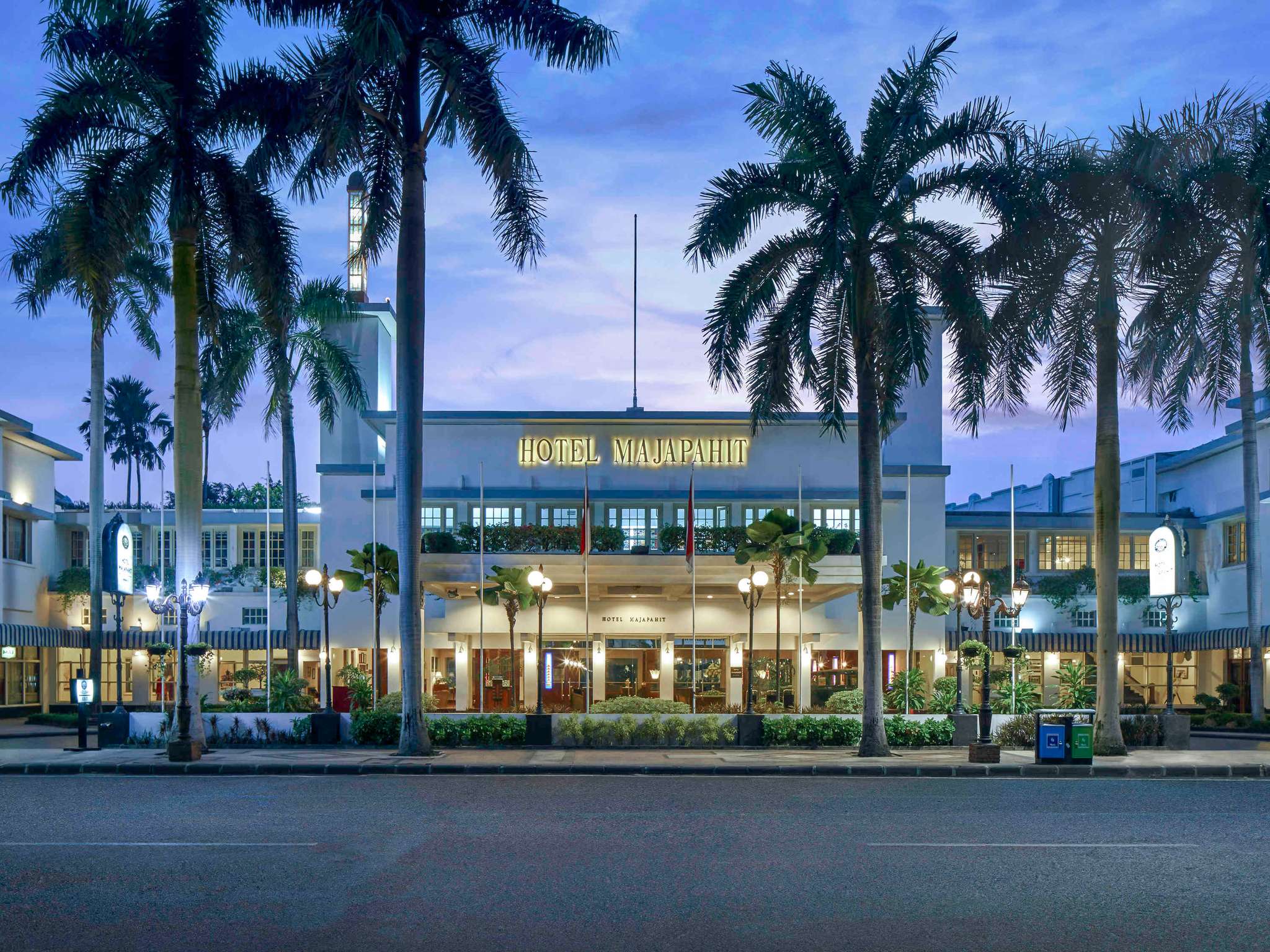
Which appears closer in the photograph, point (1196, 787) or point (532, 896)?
point (532, 896)

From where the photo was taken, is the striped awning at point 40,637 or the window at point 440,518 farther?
the striped awning at point 40,637

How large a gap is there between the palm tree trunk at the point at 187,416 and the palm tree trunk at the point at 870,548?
43.9 ft

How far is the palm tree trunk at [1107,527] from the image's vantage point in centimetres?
2562

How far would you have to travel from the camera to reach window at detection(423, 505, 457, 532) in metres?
41.0

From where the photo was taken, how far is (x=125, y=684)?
48.3 metres

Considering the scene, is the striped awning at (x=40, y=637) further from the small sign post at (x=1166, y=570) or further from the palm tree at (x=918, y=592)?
the small sign post at (x=1166, y=570)

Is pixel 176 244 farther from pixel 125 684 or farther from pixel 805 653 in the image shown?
pixel 125 684

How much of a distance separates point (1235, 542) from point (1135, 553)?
3.46 m

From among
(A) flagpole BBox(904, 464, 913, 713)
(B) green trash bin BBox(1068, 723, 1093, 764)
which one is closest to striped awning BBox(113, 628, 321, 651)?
(A) flagpole BBox(904, 464, 913, 713)

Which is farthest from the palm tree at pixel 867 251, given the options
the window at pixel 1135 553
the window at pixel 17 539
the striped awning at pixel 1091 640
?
the window at pixel 17 539

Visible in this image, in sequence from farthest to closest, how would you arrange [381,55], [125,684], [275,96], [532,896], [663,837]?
[125,684] → [275,96] → [381,55] → [663,837] → [532,896]

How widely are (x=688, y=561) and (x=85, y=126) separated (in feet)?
54.9

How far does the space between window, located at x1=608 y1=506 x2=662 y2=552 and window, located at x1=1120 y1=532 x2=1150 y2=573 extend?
733 inches

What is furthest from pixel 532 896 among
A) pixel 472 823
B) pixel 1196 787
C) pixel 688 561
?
pixel 688 561
